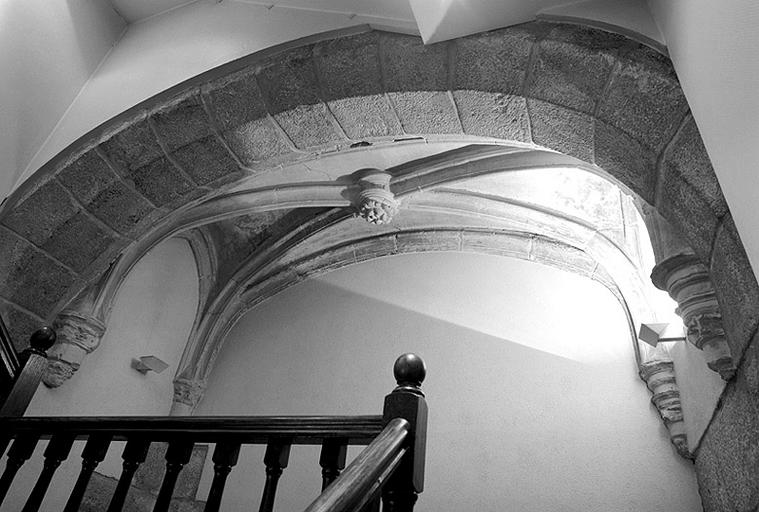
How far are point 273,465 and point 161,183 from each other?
1956 mm

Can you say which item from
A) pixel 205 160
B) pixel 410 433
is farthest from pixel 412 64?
pixel 410 433

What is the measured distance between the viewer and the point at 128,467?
1618 mm

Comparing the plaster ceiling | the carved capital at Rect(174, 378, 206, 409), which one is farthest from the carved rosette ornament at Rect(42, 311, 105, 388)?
the plaster ceiling

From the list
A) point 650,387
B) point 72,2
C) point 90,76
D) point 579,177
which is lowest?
point 650,387

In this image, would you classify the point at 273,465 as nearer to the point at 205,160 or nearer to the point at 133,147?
the point at 205,160

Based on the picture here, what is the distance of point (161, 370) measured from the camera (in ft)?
14.7

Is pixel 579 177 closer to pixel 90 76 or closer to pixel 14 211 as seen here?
pixel 90 76

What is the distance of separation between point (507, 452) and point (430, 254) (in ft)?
6.03

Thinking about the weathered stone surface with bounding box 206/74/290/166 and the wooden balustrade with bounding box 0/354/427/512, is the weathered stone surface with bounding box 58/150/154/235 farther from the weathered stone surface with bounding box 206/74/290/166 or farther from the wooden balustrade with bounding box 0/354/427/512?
the wooden balustrade with bounding box 0/354/427/512

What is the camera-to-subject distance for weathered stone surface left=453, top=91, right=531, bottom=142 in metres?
2.42

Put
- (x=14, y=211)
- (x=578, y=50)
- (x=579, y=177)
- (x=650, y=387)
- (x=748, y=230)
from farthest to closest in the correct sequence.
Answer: (x=579, y=177) < (x=650, y=387) < (x=14, y=211) < (x=578, y=50) < (x=748, y=230)

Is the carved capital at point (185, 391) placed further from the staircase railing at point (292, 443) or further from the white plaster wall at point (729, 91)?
the white plaster wall at point (729, 91)

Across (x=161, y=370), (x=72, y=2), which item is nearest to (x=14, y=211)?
(x=72, y=2)

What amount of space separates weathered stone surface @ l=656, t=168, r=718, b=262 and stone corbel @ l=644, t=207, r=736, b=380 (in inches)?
31.1
